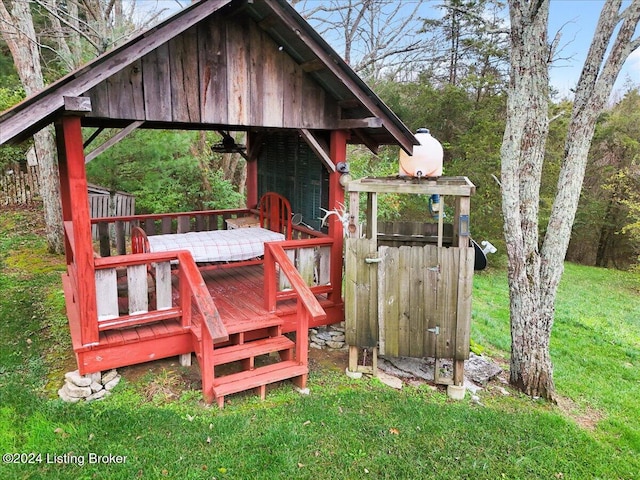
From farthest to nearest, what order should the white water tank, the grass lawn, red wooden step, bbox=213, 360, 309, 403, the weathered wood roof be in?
the white water tank
red wooden step, bbox=213, 360, 309, 403
the weathered wood roof
the grass lawn

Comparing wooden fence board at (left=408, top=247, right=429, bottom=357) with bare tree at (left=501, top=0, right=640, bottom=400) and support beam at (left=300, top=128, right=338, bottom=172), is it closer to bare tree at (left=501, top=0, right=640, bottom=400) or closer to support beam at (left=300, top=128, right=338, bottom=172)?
bare tree at (left=501, top=0, right=640, bottom=400)

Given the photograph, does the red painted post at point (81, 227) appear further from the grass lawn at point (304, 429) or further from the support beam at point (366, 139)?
the support beam at point (366, 139)

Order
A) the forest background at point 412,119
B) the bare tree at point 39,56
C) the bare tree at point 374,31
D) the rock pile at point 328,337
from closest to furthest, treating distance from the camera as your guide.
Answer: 1. the rock pile at point 328,337
2. the bare tree at point 39,56
3. the forest background at point 412,119
4. the bare tree at point 374,31

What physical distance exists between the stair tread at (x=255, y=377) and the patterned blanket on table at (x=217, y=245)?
6.54 ft

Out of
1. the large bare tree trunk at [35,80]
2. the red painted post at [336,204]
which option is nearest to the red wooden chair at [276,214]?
the red painted post at [336,204]

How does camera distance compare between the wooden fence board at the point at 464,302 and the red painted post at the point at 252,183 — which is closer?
the wooden fence board at the point at 464,302

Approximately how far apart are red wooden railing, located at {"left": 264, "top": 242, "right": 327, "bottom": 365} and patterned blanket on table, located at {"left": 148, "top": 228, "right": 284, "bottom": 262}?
1.04 meters

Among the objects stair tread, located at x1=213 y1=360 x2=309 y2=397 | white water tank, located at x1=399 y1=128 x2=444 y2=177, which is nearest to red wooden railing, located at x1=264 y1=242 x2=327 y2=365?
stair tread, located at x1=213 y1=360 x2=309 y2=397

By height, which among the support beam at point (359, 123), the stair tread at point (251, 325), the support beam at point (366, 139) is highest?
the support beam at point (359, 123)

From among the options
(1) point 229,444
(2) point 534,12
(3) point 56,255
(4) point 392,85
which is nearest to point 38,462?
(1) point 229,444

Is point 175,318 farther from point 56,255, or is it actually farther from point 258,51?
point 56,255

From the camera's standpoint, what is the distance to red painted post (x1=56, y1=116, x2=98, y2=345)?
13.1 feet

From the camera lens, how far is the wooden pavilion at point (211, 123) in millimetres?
4023

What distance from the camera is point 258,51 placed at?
4.96 m
